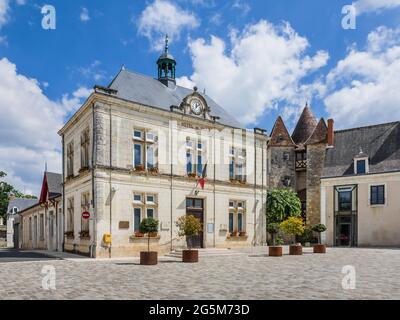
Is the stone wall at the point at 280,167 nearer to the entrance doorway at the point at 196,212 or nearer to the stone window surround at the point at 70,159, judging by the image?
the entrance doorway at the point at 196,212

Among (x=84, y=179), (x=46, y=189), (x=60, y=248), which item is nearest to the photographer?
(x=84, y=179)

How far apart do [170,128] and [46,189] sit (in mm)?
13010

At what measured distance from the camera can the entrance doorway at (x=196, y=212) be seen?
22.3 meters

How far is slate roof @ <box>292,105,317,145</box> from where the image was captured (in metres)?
41.9

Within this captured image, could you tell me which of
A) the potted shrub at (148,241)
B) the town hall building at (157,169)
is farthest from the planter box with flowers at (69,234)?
the potted shrub at (148,241)

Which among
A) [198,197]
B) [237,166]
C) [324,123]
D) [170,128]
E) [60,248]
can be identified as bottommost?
[60,248]

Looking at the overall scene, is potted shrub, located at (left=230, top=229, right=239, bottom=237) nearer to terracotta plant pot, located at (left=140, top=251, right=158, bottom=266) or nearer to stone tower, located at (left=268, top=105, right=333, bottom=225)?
terracotta plant pot, located at (left=140, top=251, right=158, bottom=266)

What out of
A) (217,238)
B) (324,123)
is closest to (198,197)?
(217,238)

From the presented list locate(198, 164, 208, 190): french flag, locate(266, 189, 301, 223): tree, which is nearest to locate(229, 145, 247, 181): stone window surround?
locate(198, 164, 208, 190): french flag

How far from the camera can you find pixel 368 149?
3434 centimetres

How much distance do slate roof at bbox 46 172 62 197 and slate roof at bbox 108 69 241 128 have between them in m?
10.7

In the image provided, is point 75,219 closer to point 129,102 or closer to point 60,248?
point 60,248

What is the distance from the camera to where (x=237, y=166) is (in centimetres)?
2517

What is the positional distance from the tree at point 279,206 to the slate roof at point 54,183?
15.6 metres
